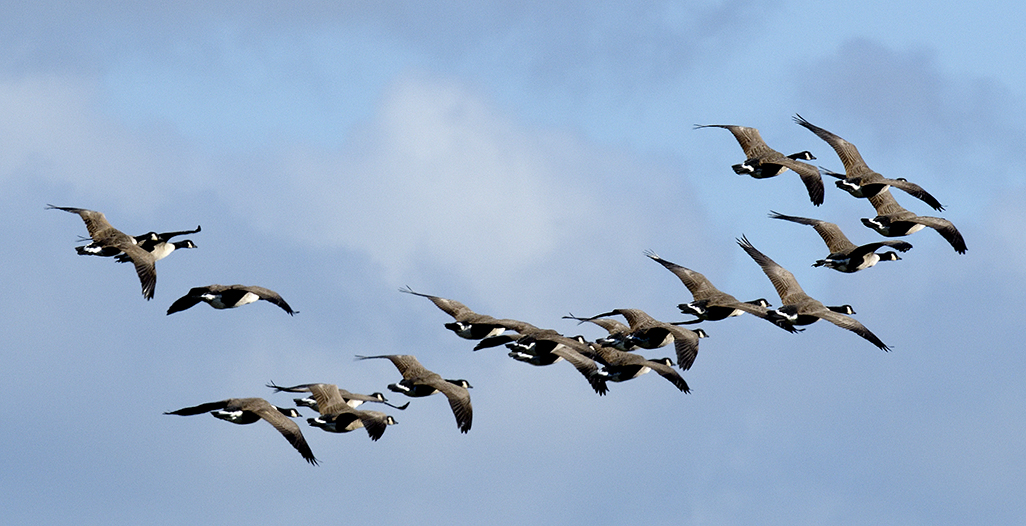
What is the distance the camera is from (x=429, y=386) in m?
40.9

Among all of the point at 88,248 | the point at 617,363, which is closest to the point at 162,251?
the point at 88,248

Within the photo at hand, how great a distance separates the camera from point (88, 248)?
4166 cm

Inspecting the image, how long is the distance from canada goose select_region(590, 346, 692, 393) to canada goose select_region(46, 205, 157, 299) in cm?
1112

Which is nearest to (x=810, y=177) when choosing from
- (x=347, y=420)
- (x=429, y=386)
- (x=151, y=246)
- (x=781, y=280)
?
(x=781, y=280)

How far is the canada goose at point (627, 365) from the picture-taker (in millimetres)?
41312

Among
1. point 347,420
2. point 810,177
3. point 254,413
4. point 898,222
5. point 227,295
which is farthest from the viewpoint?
point 810,177

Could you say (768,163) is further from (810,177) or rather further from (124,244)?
(124,244)

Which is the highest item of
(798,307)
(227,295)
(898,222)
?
(898,222)

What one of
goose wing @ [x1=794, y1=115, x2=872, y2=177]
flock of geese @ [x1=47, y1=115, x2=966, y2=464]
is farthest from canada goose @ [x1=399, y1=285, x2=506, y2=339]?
goose wing @ [x1=794, y1=115, x2=872, y2=177]

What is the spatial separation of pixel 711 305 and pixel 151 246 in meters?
14.7

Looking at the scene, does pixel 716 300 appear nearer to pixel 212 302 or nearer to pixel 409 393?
pixel 409 393

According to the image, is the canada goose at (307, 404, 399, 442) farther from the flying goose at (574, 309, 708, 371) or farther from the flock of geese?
the flying goose at (574, 309, 708, 371)

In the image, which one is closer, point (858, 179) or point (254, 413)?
point (254, 413)

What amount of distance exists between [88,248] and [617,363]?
533 inches
